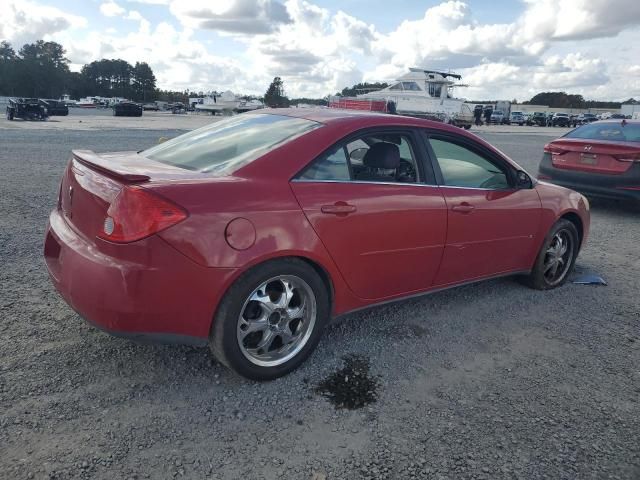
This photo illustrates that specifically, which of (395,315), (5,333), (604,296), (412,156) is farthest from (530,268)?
(5,333)

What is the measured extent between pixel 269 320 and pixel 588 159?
7.11 metres

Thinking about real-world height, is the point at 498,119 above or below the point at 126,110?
above

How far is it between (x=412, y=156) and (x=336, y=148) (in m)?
0.71

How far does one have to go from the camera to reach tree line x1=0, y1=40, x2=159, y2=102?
9519 centimetres

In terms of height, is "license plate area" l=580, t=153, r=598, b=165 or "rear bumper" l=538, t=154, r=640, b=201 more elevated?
"license plate area" l=580, t=153, r=598, b=165

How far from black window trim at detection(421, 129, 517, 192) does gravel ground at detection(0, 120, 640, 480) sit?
106cm

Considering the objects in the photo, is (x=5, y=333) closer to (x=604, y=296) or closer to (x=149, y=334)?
(x=149, y=334)

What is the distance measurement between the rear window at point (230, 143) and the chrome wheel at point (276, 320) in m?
0.74

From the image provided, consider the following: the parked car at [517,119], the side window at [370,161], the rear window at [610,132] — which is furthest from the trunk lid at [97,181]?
the parked car at [517,119]

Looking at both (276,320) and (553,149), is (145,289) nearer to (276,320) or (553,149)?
(276,320)

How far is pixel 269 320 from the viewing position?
2961 millimetres

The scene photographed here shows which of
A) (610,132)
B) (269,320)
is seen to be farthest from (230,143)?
(610,132)

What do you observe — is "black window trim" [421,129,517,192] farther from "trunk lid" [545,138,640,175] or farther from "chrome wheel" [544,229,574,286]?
"trunk lid" [545,138,640,175]

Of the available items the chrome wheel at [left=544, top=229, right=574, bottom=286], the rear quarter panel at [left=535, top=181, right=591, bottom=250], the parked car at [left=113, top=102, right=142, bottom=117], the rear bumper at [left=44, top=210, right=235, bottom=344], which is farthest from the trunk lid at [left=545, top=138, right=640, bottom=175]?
the parked car at [left=113, top=102, right=142, bottom=117]
